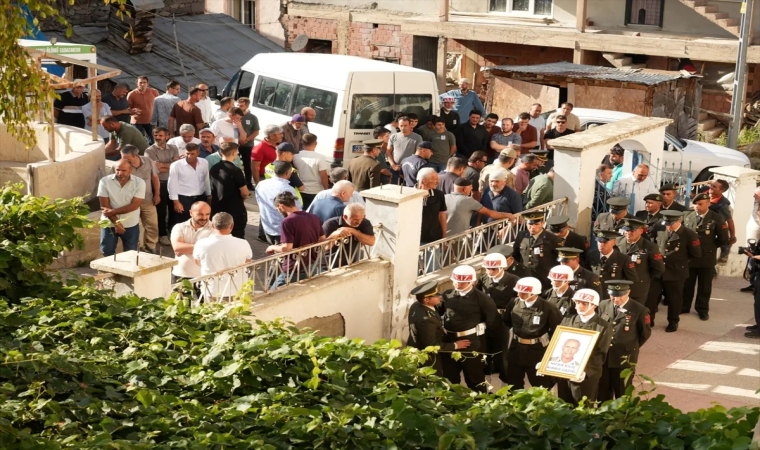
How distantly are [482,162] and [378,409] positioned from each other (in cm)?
803

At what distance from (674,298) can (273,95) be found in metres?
7.19

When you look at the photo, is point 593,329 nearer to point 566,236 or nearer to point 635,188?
point 566,236

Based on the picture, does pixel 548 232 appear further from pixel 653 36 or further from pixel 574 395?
pixel 653 36

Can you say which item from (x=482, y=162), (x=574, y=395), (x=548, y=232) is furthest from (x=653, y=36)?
(x=574, y=395)

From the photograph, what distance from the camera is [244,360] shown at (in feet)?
22.5

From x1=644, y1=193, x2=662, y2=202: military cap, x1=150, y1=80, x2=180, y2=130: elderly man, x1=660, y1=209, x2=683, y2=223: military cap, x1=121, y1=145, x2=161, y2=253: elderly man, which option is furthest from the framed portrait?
x1=150, y1=80, x2=180, y2=130: elderly man

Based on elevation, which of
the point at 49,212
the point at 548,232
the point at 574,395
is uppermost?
the point at 49,212

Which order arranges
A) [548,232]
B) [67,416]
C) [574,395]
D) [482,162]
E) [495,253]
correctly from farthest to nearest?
[482,162], [548,232], [495,253], [574,395], [67,416]

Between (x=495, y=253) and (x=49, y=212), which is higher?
(x=49, y=212)

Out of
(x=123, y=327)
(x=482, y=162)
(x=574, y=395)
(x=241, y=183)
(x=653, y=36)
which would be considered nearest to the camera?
(x=123, y=327)

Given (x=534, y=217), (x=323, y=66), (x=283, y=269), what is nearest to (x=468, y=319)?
(x=283, y=269)

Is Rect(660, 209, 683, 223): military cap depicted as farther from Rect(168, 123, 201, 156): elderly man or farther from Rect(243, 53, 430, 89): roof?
Rect(168, 123, 201, 156): elderly man

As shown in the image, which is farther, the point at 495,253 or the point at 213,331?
the point at 495,253

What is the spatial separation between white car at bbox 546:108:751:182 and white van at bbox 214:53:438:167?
326 centimetres
